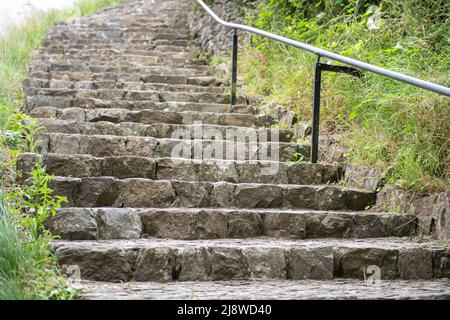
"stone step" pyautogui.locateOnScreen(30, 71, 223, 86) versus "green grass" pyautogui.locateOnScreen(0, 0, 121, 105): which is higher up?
"green grass" pyautogui.locateOnScreen(0, 0, 121, 105)

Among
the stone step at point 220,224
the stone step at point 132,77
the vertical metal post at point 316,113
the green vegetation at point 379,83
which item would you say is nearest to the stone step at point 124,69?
the stone step at point 132,77

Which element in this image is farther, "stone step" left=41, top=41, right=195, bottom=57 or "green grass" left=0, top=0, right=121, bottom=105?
"stone step" left=41, top=41, right=195, bottom=57

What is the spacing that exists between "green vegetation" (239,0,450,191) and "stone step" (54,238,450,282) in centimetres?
62

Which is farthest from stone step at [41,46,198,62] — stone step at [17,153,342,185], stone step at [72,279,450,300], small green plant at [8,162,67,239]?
stone step at [72,279,450,300]

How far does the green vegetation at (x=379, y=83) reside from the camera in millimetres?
3359

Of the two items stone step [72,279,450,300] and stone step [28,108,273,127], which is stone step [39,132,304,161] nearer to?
stone step [28,108,273,127]

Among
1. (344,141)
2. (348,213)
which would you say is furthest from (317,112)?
(348,213)

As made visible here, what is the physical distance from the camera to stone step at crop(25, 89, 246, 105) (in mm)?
5059

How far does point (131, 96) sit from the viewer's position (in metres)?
5.51

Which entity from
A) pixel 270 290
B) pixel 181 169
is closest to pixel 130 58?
pixel 181 169

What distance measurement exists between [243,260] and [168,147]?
Answer: 1.67 meters

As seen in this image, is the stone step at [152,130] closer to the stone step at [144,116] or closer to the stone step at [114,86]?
the stone step at [144,116]

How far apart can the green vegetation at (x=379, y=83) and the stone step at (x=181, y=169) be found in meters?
0.37

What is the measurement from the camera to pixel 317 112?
396 cm
